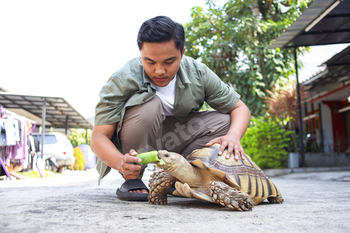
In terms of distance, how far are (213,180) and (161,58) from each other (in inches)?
30.6

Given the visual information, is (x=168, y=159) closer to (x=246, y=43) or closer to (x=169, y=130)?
(x=169, y=130)

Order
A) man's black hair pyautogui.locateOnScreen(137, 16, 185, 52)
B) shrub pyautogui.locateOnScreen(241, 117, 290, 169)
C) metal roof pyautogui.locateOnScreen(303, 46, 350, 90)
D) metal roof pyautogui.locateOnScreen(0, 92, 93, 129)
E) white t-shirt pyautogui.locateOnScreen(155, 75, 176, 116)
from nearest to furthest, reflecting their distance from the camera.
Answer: man's black hair pyautogui.locateOnScreen(137, 16, 185, 52) < white t-shirt pyautogui.locateOnScreen(155, 75, 176, 116) < metal roof pyautogui.locateOnScreen(303, 46, 350, 90) < shrub pyautogui.locateOnScreen(241, 117, 290, 169) < metal roof pyautogui.locateOnScreen(0, 92, 93, 129)

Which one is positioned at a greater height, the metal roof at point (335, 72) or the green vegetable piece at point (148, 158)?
the metal roof at point (335, 72)

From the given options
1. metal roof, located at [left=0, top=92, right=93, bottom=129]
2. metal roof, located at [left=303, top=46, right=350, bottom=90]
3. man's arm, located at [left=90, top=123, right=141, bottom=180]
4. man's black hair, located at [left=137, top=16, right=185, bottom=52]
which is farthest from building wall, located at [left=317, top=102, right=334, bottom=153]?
man's arm, located at [left=90, top=123, right=141, bottom=180]

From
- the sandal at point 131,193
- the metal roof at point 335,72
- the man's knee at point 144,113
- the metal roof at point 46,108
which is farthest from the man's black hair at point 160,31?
the metal roof at point 46,108

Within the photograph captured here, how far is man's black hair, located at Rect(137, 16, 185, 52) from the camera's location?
174 centimetres

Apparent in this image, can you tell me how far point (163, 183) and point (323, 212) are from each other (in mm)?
881

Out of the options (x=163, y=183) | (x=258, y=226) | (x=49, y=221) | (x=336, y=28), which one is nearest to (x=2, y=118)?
(x=163, y=183)

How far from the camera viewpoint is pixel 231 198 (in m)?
1.60

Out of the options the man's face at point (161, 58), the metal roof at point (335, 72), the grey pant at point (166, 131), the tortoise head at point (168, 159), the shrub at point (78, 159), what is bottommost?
the shrub at point (78, 159)

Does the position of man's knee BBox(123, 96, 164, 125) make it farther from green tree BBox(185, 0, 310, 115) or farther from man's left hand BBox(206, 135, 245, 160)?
green tree BBox(185, 0, 310, 115)

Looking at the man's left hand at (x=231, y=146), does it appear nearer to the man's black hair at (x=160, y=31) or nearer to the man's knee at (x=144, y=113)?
the man's knee at (x=144, y=113)

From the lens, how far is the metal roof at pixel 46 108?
348 inches

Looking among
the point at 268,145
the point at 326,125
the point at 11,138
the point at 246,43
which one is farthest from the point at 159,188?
the point at 326,125
